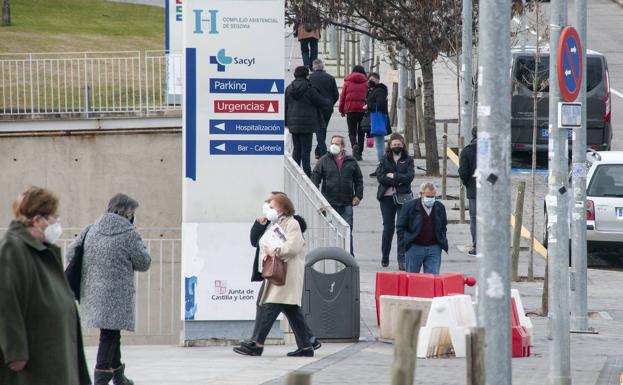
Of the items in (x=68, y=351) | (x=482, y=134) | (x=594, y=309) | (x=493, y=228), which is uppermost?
(x=482, y=134)

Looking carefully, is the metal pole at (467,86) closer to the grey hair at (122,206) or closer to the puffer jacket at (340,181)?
the puffer jacket at (340,181)

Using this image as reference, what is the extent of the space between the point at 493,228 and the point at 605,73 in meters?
19.1

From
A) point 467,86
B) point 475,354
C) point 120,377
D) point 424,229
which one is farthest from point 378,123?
point 475,354

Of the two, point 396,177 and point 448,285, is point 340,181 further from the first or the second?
point 448,285

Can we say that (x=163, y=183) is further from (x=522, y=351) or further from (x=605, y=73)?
(x=522, y=351)

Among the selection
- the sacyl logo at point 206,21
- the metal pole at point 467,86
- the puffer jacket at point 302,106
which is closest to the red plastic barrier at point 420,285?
the sacyl logo at point 206,21

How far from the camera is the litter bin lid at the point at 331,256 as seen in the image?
14.1 metres

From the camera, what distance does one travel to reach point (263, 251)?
12.7m

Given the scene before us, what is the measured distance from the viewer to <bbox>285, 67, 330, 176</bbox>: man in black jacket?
21859 millimetres

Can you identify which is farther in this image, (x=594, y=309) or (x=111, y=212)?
(x=594, y=309)

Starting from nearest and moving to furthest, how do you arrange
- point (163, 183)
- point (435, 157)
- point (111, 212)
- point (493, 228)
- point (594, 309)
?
1. point (493, 228)
2. point (111, 212)
3. point (594, 309)
4. point (163, 183)
5. point (435, 157)

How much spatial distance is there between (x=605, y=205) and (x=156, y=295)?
6.86 m

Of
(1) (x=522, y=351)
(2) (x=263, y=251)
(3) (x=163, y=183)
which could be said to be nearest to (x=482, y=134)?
(2) (x=263, y=251)

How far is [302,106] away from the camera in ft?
71.6
